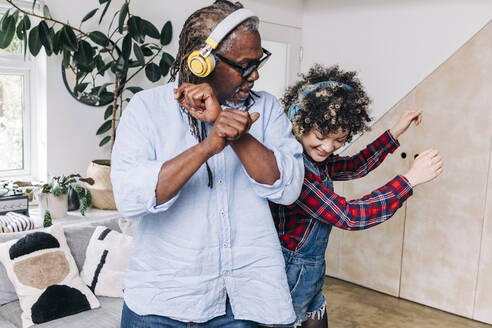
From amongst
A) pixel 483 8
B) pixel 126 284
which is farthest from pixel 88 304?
pixel 483 8

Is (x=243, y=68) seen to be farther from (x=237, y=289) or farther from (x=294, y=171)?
(x=237, y=289)

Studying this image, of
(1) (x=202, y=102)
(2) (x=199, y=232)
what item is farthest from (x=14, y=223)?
(1) (x=202, y=102)

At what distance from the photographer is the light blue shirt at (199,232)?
3.24 feet

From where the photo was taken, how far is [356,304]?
12.1 feet

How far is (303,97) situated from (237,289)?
707 millimetres

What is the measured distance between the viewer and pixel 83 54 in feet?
9.86

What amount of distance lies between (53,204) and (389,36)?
107 inches

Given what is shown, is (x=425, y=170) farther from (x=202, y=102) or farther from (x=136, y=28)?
(x=136, y=28)

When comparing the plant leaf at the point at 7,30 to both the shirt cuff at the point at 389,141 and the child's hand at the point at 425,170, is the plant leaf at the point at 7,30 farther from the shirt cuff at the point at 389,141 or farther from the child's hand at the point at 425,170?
the child's hand at the point at 425,170

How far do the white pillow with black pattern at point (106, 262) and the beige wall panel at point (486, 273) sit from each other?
2384 millimetres

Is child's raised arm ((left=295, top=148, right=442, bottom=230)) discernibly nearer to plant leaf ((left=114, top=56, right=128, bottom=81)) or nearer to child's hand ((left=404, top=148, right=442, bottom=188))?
child's hand ((left=404, top=148, right=442, bottom=188))

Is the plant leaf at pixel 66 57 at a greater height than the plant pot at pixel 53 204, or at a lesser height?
greater

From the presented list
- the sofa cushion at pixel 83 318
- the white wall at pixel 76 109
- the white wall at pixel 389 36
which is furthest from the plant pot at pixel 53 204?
the white wall at pixel 389 36

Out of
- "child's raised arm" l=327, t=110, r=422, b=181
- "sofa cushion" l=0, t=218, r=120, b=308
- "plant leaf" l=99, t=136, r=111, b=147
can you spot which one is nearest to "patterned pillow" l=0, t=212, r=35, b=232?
"sofa cushion" l=0, t=218, r=120, b=308
